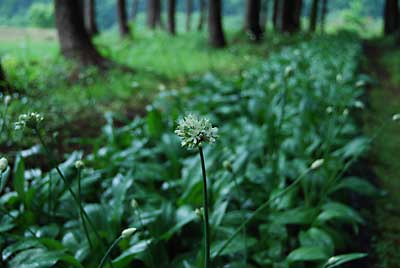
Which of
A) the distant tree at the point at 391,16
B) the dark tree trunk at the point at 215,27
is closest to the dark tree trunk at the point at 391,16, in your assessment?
the distant tree at the point at 391,16

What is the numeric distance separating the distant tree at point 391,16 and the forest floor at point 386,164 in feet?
24.0

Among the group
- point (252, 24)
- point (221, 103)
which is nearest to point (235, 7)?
point (252, 24)

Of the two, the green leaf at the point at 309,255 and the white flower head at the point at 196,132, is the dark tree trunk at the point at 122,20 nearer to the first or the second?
the green leaf at the point at 309,255

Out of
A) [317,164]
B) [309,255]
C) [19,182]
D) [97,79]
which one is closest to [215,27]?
[97,79]

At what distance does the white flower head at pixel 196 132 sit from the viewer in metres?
1.01

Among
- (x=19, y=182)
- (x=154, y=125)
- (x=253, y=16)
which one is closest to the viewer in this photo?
(x=19, y=182)

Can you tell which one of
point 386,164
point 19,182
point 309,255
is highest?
point 19,182

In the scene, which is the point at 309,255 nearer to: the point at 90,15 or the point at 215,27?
the point at 215,27

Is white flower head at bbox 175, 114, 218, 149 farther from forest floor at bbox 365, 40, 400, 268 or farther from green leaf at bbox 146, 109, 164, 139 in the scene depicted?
green leaf at bbox 146, 109, 164, 139

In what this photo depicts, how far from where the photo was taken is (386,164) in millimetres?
3680

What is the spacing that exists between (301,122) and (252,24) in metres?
8.19

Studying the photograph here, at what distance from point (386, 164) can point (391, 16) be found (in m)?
13.0

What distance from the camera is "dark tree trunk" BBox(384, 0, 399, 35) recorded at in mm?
13859

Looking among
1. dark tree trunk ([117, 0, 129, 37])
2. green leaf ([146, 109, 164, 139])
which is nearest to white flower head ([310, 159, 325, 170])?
green leaf ([146, 109, 164, 139])
